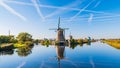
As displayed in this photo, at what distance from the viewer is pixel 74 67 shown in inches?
880

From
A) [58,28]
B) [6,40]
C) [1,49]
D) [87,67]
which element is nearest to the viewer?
[87,67]

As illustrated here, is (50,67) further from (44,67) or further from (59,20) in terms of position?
(59,20)

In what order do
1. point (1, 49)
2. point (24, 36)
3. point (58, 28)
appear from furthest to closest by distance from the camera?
point (24, 36) < point (58, 28) < point (1, 49)

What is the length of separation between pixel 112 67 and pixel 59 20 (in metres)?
69.2

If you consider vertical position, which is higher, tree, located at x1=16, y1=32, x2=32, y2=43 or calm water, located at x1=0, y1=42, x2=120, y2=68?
tree, located at x1=16, y1=32, x2=32, y2=43

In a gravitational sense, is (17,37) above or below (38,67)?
above

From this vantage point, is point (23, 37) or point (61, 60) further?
point (23, 37)

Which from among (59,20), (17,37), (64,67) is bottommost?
(64,67)

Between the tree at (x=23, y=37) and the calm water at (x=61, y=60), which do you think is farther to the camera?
the tree at (x=23, y=37)

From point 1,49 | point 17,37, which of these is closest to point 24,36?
point 17,37

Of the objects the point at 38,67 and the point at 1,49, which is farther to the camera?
the point at 1,49

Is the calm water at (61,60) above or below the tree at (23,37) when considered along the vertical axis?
below

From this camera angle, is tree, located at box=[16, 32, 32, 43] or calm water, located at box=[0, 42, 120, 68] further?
tree, located at box=[16, 32, 32, 43]

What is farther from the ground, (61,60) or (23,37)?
(23,37)
